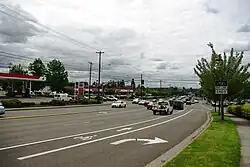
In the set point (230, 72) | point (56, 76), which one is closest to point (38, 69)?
point (56, 76)

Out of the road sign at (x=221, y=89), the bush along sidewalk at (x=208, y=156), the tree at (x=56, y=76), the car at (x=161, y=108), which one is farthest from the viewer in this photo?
the tree at (x=56, y=76)

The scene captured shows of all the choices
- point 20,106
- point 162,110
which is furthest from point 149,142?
point 20,106

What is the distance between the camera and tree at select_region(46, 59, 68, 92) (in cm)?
12062

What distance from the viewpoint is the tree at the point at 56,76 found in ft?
396

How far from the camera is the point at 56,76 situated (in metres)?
122

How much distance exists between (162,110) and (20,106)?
1600 centimetres

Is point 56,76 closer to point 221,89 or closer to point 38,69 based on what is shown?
point 38,69

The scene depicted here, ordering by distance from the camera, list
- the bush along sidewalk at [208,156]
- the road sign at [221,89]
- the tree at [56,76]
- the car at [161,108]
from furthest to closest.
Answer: the tree at [56,76] < the car at [161,108] < the road sign at [221,89] < the bush along sidewalk at [208,156]

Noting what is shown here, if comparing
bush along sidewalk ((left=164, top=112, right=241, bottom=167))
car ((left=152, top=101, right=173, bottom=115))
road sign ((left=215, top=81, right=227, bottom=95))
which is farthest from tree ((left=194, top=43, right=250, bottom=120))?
bush along sidewalk ((left=164, top=112, right=241, bottom=167))

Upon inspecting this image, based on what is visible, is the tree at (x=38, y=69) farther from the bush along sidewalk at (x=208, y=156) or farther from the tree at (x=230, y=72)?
the bush along sidewalk at (x=208, y=156)

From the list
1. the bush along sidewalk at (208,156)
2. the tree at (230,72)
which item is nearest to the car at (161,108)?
the tree at (230,72)

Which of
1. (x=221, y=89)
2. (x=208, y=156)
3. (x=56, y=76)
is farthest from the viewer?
(x=56, y=76)

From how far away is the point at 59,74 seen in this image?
401 ft

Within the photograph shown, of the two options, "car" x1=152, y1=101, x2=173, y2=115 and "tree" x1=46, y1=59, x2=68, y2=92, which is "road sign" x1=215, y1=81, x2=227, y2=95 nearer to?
"car" x1=152, y1=101, x2=173, y2=115
